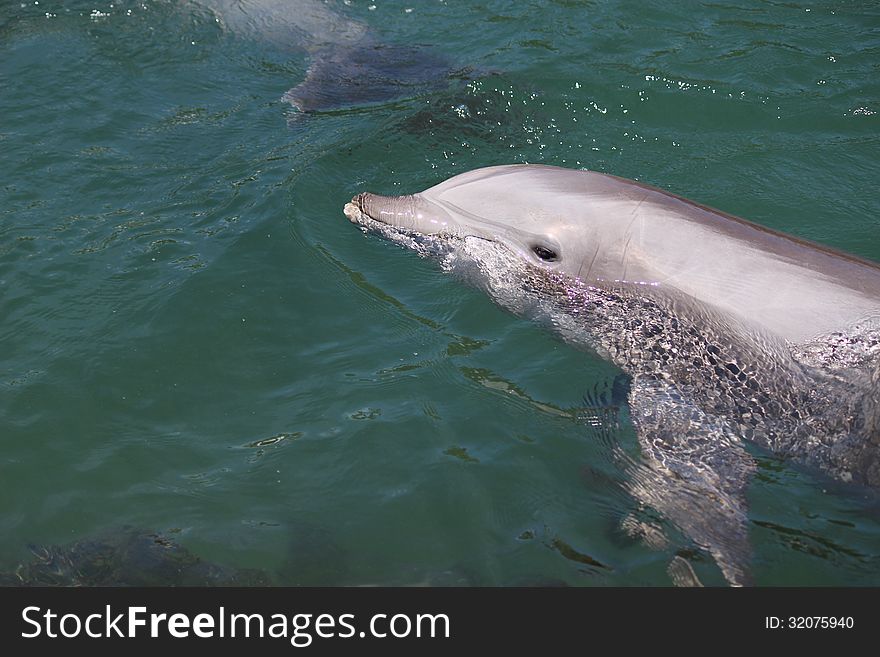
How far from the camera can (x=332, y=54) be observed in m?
11.7

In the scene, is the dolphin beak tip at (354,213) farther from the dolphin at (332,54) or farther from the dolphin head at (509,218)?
the dolphin at (332,54)

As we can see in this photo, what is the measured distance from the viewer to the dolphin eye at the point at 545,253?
240 inches

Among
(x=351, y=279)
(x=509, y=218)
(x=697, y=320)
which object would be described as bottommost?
(x=351, y=279)

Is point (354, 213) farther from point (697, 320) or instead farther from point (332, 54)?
point (332, 54)

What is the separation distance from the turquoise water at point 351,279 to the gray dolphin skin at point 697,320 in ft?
0.64

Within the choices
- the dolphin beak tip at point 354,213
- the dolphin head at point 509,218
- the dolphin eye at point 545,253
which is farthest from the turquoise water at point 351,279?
Answer: the dolphin eye at point 545,253

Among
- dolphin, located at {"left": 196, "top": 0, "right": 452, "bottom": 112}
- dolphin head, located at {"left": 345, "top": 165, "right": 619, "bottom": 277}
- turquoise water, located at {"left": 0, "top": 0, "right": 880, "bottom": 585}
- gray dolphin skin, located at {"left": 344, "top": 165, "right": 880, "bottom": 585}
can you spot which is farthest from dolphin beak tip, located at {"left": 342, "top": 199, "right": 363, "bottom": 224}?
dolphin, located at {"left": 196, "top": 0, "right": 452, "bottom": 112}

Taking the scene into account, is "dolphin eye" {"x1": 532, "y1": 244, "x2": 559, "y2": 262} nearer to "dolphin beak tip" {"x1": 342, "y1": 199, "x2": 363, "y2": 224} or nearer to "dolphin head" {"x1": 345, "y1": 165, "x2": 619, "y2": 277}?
"dolphin head" {"x1": 345, "y1": 165, "x2": 619, "y2": 277}

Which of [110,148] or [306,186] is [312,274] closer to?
[306,186]

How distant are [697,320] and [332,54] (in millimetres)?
7660

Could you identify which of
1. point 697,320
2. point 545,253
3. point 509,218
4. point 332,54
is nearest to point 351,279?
point 509,218

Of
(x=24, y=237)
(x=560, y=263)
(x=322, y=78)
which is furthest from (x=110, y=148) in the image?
(x=560, y=263)

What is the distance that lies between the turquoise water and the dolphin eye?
57 centimetres

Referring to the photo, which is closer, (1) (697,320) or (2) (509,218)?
(1) (697,320)
